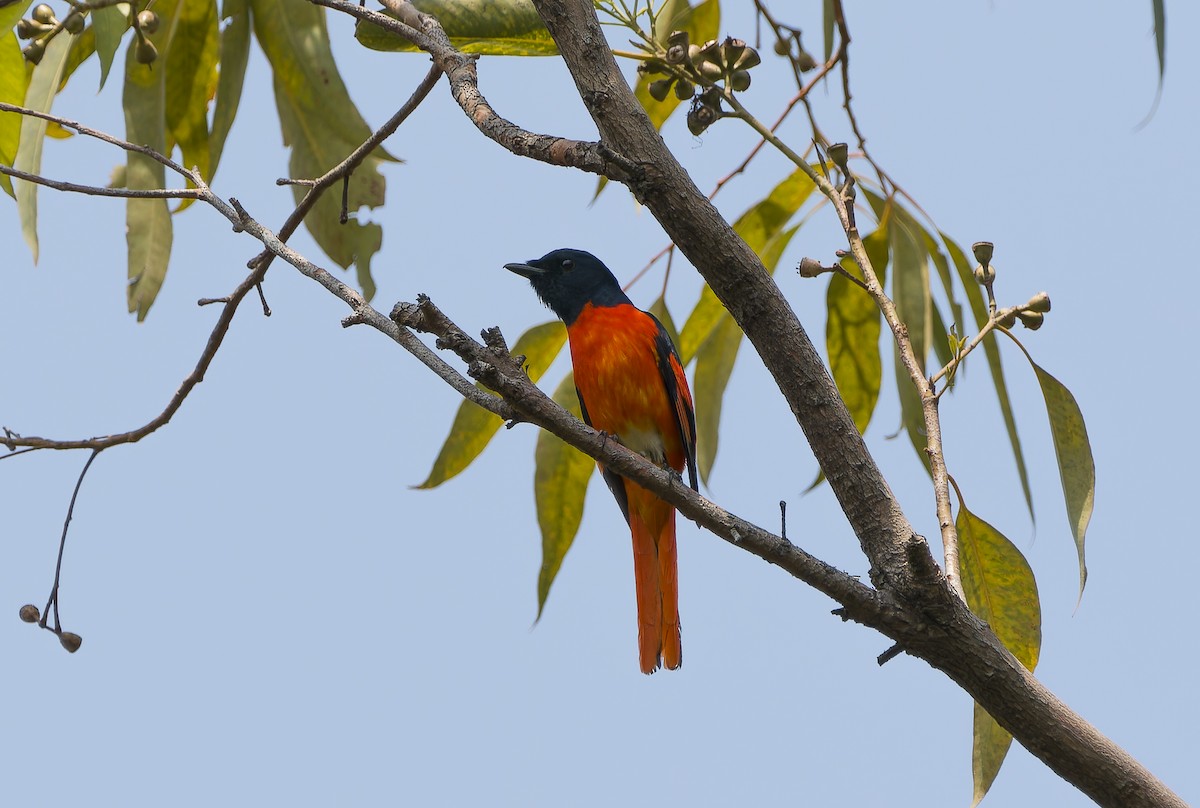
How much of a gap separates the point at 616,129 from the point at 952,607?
114cm

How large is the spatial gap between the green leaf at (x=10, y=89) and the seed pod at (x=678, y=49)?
70.3 inches

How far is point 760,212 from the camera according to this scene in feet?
14.1

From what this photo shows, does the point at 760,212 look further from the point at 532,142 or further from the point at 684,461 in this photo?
the point at 532,142

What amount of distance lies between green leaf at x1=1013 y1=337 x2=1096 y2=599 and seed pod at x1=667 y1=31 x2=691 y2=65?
1.08 m

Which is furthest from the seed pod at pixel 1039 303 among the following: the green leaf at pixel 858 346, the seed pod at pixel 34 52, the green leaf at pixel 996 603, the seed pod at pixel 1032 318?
the seed pod at pixel 34 52

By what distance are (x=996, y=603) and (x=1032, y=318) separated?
2.58ft

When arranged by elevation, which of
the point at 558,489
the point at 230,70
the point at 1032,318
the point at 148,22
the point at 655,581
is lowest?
the point at 655,581

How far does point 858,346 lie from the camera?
160 inches

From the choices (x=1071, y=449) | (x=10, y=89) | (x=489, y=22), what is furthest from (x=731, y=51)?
(x=10, y=89)

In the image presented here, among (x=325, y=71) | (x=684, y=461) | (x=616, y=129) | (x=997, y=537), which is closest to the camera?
(x=616, y=129)

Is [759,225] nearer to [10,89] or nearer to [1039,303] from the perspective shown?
[1039,303]

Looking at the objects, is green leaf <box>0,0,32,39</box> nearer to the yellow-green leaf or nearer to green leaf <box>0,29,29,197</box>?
green leaf <box>0,29,29,197</box>

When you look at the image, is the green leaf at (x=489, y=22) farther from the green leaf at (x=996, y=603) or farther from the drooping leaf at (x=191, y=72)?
the green leaf at (x=996, y=603)

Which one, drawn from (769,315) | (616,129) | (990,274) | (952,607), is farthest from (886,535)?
(616,129)
